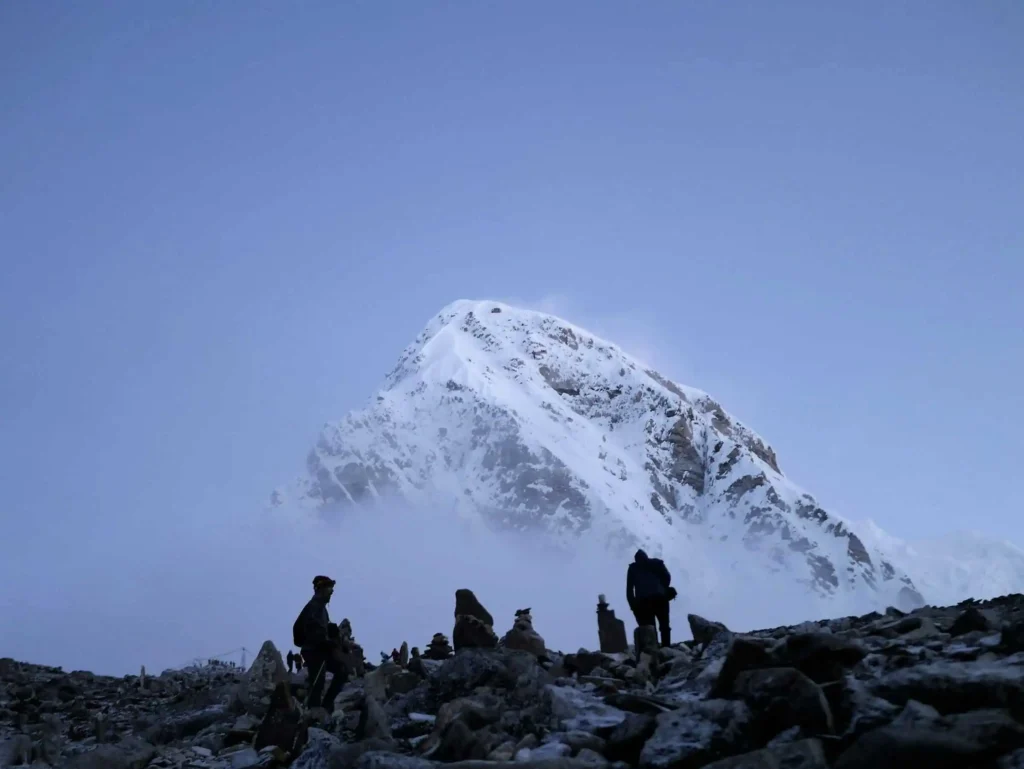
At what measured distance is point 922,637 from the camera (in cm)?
A: 757

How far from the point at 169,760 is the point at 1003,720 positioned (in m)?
7.43

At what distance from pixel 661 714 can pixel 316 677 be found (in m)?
5.25

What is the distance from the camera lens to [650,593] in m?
11.7

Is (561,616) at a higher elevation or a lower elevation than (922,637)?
higher

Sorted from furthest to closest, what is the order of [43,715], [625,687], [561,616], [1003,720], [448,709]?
1. [561,616]
2. [43,715]
3. [625,687]
4. [448,709]
5. [1003,720]

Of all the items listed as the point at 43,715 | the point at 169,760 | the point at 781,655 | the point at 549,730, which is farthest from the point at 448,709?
the point at 43,715

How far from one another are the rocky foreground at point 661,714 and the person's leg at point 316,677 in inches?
14.5

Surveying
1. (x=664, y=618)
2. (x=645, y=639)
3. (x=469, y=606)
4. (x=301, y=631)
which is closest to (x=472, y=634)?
(x=469, y=606)

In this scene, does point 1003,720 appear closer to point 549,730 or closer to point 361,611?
point 549,730

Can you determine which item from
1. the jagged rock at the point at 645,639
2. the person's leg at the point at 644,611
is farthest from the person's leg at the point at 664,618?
the jagged rock at the point at 645,639

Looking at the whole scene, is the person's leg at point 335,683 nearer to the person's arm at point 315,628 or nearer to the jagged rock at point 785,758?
the person's arm at point 315,628

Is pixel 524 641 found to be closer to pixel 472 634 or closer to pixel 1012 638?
pixel 472 634

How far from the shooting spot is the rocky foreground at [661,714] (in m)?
4.26

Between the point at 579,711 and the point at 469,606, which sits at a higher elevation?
the point at 469,606
